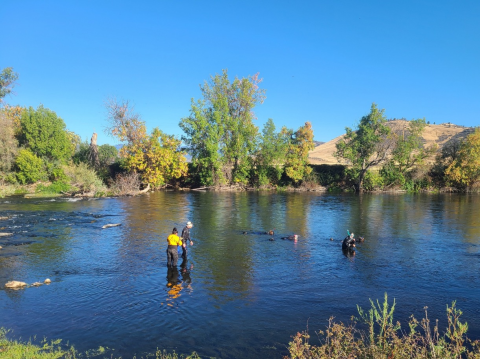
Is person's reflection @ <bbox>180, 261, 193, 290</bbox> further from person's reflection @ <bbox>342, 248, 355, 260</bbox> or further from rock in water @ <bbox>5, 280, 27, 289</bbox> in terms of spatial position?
person's reflection @ <bbox>342, 248, 355, 260</bbox>

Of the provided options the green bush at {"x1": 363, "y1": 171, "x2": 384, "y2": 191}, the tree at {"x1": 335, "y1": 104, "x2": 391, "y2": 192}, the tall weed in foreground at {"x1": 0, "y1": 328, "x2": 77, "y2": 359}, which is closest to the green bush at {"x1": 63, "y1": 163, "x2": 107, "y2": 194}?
the tree at {"x1": 335, "y1": 104, "x2": 391, "y2": 192}

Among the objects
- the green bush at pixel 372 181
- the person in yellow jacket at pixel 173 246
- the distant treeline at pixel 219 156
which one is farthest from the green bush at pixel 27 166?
the green bush at pixel 372 181

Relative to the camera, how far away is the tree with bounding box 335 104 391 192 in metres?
59.0

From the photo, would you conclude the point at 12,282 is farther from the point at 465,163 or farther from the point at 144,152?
the point at 465,163

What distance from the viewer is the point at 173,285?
1477 cm

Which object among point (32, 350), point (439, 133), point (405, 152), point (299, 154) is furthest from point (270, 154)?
point (439, 133)

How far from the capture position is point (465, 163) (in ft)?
191

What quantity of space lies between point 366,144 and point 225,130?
25252 mm

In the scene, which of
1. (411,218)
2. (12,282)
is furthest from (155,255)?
(411,218)

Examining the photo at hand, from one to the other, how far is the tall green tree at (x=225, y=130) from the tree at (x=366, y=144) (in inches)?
673

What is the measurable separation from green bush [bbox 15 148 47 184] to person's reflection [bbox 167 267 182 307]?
152 ft

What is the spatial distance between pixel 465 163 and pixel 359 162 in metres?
17.0

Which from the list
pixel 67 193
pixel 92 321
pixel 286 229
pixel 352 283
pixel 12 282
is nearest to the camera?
pixel 92 321

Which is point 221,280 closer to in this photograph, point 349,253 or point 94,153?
point 349,253
